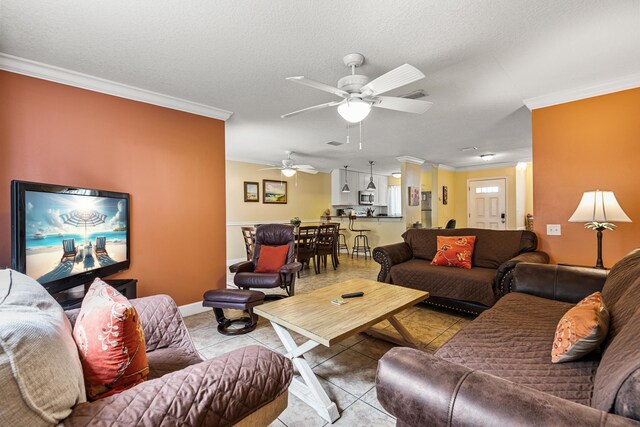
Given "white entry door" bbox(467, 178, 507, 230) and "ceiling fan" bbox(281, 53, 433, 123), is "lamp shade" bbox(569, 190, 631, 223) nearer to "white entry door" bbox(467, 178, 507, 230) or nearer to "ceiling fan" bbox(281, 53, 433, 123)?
"ceiling fan" bbox(281, 53, 433, 123)

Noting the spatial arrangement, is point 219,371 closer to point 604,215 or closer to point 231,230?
point 604,215

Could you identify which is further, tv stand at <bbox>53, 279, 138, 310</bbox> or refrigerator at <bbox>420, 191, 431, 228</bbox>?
refrigerator at <bbox>420, 191, 431, 228</bbox>

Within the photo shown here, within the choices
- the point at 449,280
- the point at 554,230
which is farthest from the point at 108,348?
the point at 554,230

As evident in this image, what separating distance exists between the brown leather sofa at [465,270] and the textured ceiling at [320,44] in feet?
5.28

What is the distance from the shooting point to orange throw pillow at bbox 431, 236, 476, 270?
3.32 meters

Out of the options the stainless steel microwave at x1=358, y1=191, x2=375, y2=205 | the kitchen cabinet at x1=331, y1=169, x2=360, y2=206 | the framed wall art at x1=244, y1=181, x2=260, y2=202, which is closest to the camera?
the framed wall art at x1=244, y1=181, x2=260, y2=202

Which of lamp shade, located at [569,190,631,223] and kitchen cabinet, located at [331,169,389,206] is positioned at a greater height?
kitchen cabinet, located at [331,169,389,206]

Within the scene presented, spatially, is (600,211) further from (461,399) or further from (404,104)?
(461,399)

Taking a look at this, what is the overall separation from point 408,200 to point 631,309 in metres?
5.53

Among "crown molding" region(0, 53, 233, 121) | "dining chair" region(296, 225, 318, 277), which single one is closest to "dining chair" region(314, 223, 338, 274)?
"dining chair" region(296, 225, 318, 277)

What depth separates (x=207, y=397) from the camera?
84 centimetres

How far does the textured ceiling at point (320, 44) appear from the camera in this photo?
170 centimetres

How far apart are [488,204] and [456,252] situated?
5263 mm

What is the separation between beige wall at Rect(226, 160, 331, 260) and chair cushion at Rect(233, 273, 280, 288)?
3.39 metres
